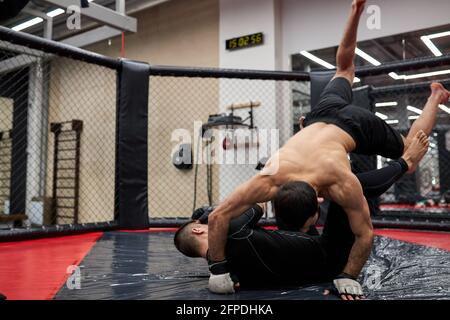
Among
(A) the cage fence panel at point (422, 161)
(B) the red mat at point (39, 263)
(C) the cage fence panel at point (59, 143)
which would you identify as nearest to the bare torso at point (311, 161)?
(B) the red mat at point (39, 263)

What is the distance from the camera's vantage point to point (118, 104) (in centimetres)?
345

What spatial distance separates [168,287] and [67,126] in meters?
6.23

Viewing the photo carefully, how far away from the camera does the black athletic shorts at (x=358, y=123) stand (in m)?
1.96

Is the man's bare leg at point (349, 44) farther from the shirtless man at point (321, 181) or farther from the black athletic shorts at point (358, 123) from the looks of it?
the black athletic shorts at point (358, 123)

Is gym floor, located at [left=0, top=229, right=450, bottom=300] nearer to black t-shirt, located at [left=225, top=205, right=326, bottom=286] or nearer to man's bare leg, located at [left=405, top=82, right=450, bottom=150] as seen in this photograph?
black t-shirt, located at [left=225, top=205, right=326, bottom=286]

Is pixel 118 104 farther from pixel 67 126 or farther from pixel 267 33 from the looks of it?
pixel 67 126

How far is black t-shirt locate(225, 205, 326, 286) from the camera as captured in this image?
63.1 inches

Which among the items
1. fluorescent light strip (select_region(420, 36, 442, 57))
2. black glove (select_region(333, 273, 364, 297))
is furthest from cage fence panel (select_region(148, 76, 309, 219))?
black glove (select_region(333, 273, 364, 297))

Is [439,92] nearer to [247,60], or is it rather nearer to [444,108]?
[247,60]

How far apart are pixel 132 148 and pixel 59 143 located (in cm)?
450

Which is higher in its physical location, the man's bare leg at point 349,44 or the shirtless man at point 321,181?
the man's bare leg at point 349,44

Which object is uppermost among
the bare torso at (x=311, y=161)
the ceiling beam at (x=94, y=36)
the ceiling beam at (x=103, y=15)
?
the ceiling beam at (x=94, y=36)

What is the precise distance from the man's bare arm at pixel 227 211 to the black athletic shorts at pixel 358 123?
1.88 feet
